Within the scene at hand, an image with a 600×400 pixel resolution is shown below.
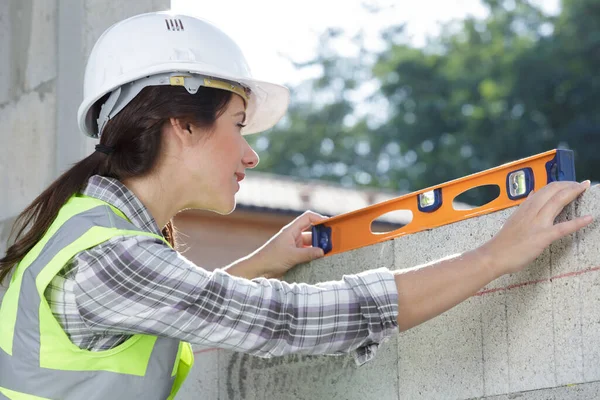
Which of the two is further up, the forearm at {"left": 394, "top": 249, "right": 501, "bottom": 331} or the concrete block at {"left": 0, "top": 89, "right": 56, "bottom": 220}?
the concrete block at {"left": 0, "top": 89, "right": 56, "bottom": 220}

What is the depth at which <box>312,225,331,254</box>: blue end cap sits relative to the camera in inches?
129

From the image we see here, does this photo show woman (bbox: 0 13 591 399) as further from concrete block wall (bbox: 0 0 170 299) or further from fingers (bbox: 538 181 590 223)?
concrete block wall (bbox: 0 0 170 299)

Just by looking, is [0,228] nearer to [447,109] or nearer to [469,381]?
[469,381]

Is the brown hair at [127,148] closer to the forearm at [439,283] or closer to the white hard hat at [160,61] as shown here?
the white hard hat at [160,61]

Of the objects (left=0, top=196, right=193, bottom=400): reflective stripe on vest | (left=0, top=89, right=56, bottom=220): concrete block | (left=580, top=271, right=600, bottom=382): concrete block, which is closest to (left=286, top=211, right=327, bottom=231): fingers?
(left=0, top=196, right=193, bottom=400): reflective stripe on vest

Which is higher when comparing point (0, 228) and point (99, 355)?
point (0, 228)

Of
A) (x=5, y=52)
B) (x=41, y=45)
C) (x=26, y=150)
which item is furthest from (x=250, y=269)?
(x=5, y=52)

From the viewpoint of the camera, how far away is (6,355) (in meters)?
2.36

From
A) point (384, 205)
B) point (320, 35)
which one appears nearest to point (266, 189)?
point (384, 205)

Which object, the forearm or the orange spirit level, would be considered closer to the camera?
the forearm

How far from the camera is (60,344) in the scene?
7.50ft

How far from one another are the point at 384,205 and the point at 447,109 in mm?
25790

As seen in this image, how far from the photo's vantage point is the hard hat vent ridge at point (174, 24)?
274 centimetres

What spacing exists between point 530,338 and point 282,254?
3.57 ft
